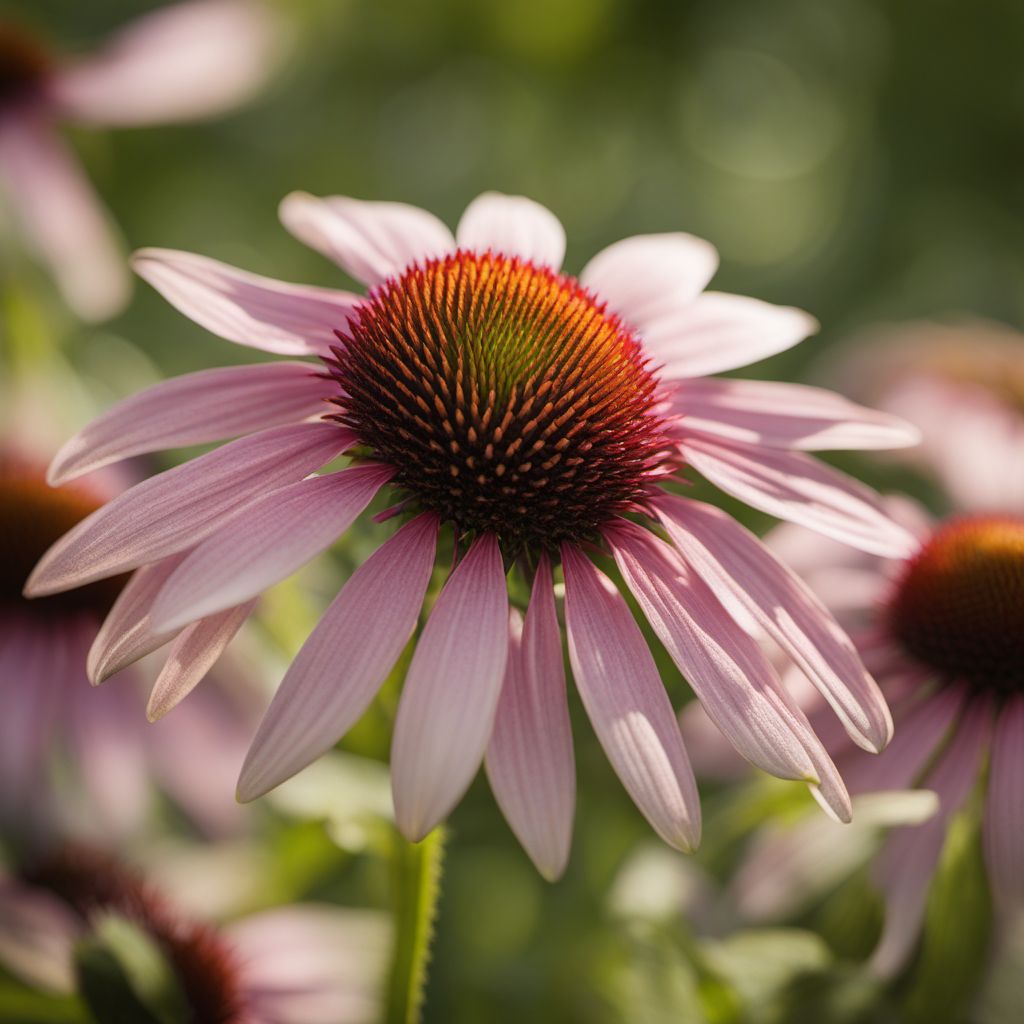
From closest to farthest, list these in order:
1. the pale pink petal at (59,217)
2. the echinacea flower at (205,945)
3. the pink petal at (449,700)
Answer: the pink petal at (449,700) → the echinacea flower at (205,945) → the pale pink petal at (59,217)

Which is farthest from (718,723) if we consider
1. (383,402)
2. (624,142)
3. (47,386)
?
(624,142)

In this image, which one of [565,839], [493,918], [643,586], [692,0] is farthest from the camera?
[692,0]

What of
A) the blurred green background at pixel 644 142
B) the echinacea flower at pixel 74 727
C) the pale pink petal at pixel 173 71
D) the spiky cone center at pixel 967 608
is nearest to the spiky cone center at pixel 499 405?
the spiky cone center at pixel 967 608

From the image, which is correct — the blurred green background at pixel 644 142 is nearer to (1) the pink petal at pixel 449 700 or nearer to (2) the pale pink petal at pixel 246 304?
(2) the pale pink petal at pixel 246 304

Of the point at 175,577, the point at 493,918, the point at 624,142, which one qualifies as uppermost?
the point at 624,142

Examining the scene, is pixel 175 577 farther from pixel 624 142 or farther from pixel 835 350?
pixel 624 142

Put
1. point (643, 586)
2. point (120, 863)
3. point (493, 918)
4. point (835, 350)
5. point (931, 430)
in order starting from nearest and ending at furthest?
1. point (643, 586)
2. point (120, 863)
3. point (493, 918)
4. point (931, 430)
5. point (835, 350)

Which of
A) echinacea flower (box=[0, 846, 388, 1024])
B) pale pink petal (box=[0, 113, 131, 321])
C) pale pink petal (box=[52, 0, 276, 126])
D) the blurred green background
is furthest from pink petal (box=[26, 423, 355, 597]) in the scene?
the blurred green background
